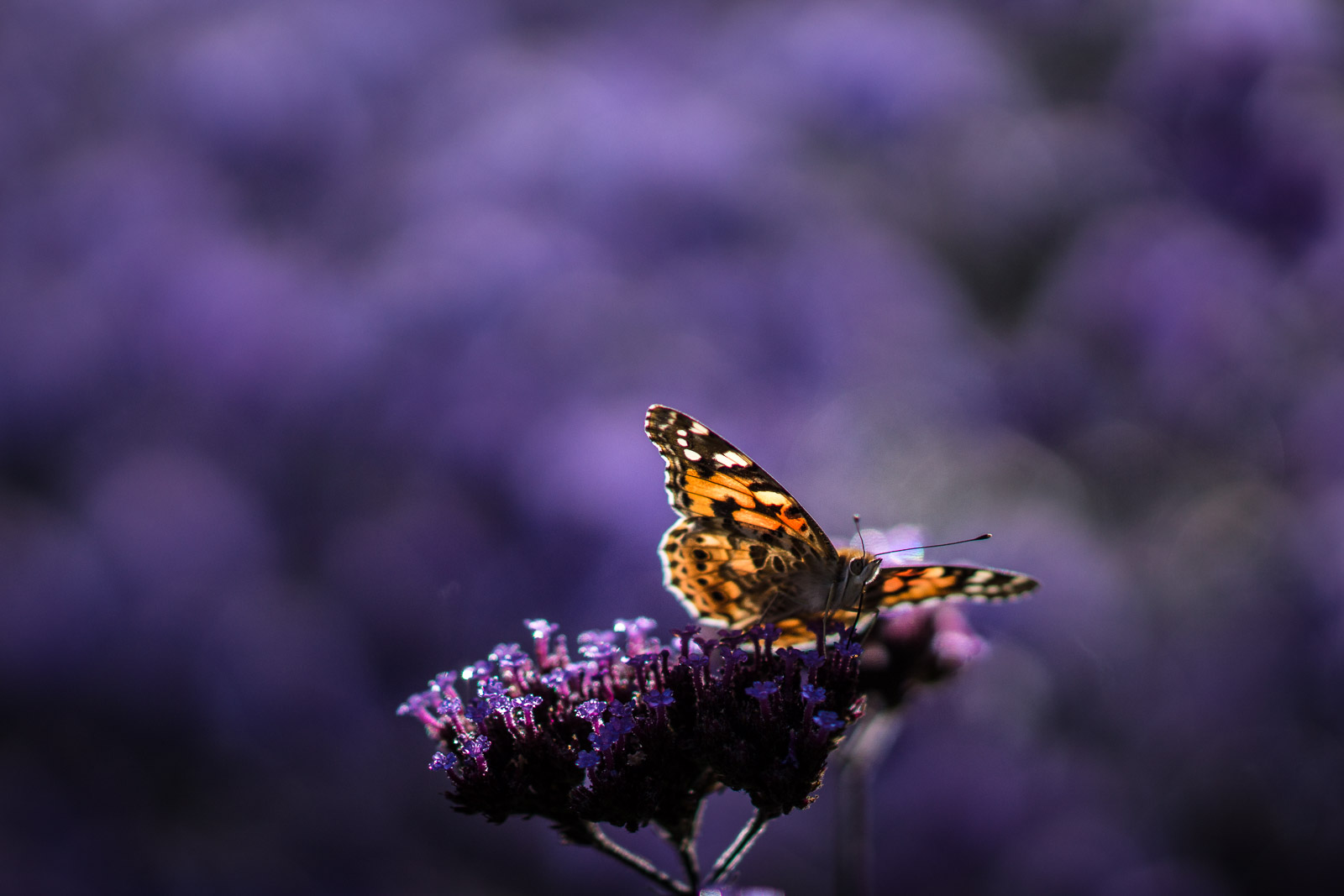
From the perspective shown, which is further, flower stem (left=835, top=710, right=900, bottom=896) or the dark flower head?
the dark flower head

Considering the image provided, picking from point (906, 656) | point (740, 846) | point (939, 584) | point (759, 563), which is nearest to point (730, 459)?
point (759, 563)

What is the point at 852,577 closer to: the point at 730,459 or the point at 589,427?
the point at 730,459

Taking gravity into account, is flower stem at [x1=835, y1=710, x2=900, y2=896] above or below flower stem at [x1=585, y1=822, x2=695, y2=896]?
above

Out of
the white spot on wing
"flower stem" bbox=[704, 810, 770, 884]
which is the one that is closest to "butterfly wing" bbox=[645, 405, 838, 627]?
the white spot on wing

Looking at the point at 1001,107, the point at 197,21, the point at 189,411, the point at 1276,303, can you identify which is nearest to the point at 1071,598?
the point at 1276,303

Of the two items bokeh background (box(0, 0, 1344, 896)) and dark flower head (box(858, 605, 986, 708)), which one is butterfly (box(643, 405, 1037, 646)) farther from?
bokeh background (box(0, 0, 1344, 896))

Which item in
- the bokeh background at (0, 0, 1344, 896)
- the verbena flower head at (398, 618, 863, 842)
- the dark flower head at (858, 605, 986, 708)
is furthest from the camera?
the bokeh background at (0, 0, 1344, 896)

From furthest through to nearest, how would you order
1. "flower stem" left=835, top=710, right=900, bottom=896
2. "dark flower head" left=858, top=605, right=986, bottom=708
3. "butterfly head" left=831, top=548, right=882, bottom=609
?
1. "dark flower head" left=858, top=605, right=986, bottom=708
2. "flower stem" left=835, top=710, right=900, bottom=896
3. "butterfly head" left=831, top=548, right=882, bottom=609

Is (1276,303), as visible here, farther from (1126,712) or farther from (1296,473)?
(1126,712)
